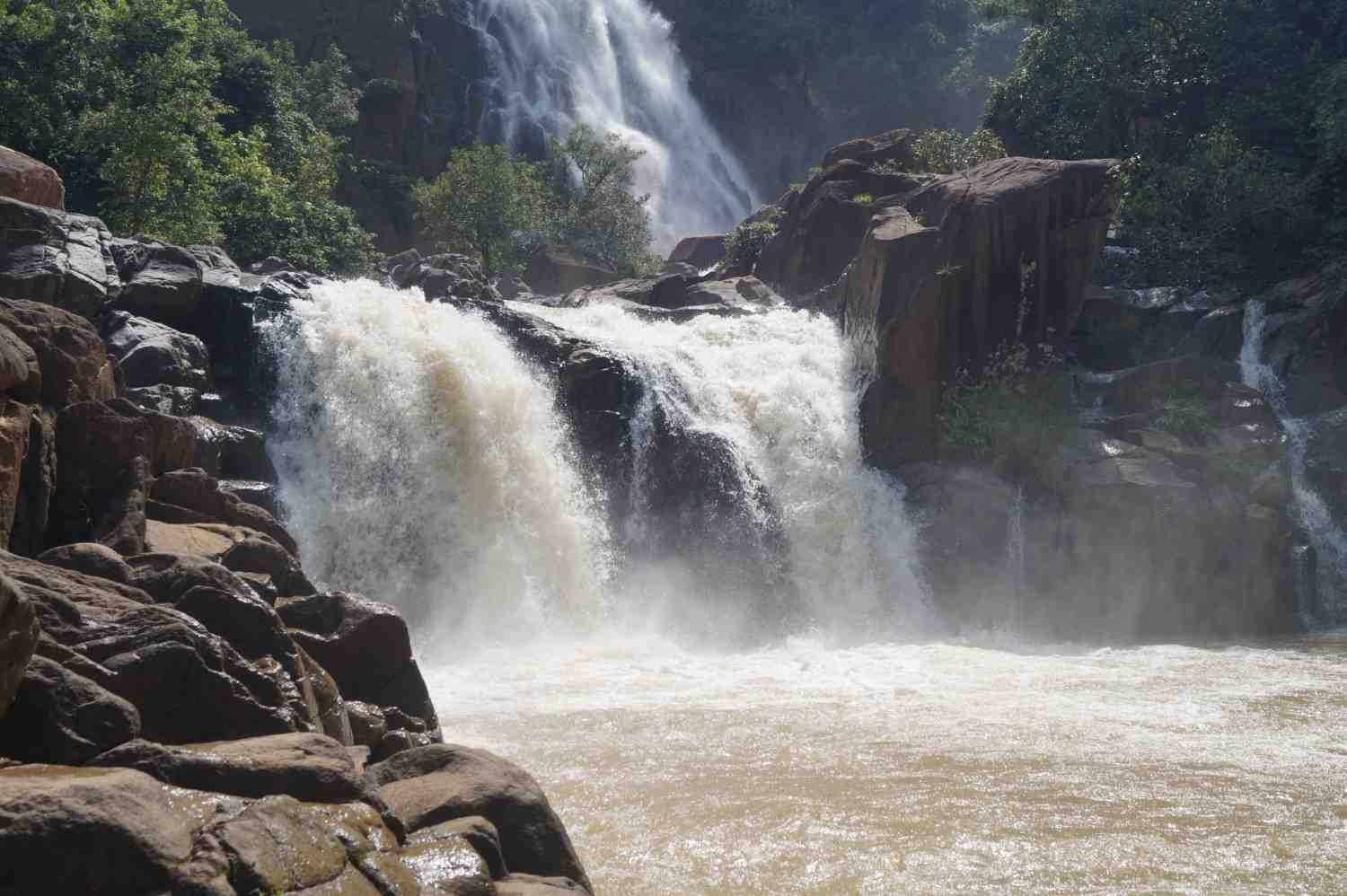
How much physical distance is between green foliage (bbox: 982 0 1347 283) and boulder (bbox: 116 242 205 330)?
20705 millimetres

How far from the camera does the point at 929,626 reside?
66.2 feet

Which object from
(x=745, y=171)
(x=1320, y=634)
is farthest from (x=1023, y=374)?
(x=745, y=171)

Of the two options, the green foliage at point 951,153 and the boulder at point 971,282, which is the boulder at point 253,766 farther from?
the green foliage at point 951,153

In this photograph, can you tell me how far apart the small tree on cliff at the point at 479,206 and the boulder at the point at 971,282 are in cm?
1892

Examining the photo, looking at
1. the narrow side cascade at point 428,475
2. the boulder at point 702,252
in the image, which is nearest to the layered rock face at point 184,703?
the narrow side cascade at point 428,475

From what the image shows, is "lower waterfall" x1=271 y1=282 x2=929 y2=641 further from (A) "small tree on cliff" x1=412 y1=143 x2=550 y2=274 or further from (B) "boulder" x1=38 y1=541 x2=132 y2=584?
(A) "small tree on cliff" x1=412 y1=143 x2=550 y2=274

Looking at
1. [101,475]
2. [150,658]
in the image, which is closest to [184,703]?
[150,658]

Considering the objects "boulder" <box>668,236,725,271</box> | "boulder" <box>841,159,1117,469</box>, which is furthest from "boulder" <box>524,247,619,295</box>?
"boulder" <box>841,159,1117,469</box>

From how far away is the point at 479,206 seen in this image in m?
38.6

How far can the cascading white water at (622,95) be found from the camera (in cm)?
5106

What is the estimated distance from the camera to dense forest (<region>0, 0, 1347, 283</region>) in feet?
82.3

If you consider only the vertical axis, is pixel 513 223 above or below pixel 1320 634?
above

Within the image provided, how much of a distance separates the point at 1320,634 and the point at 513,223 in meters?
27.7

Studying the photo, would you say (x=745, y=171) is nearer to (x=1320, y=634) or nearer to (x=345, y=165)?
(x=345, y=165)
